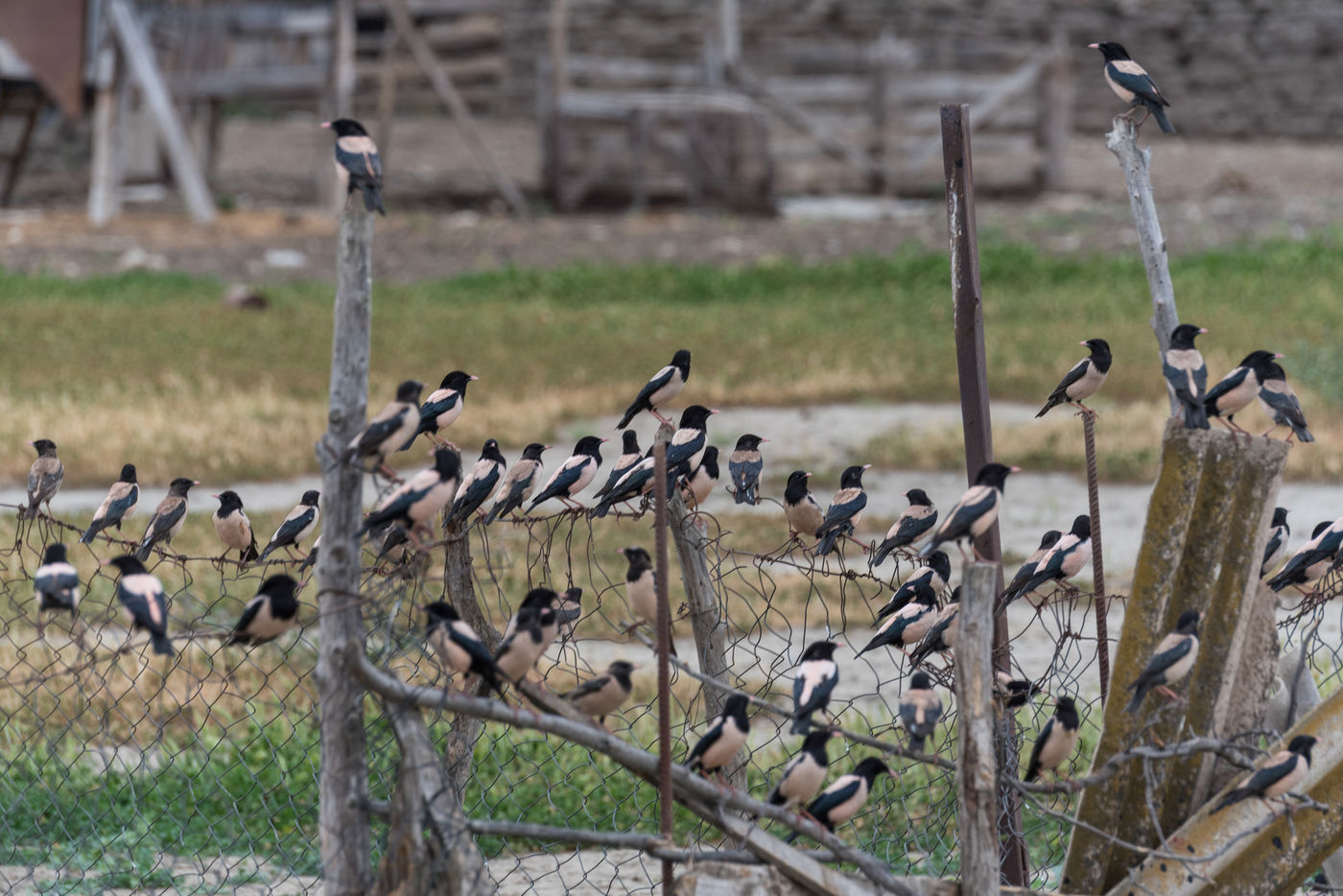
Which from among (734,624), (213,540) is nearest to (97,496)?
(213,540)

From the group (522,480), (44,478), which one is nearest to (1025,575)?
(522,480)

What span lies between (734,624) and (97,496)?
374 cm

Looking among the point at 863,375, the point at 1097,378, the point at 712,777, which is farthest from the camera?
the point at 863,375

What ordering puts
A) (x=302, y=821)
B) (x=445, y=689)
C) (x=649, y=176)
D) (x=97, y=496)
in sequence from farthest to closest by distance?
(x=649, y=176)
(x=97, y=496)
(x=302, y=821)
(x=445, y=689)

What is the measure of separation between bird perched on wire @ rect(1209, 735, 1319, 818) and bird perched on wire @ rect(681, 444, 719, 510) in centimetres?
139

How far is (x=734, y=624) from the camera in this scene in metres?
6.22

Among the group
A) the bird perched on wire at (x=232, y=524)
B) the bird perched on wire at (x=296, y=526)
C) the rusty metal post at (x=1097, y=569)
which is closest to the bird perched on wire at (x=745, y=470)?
the rusty metal post at (x=1097, y=569)

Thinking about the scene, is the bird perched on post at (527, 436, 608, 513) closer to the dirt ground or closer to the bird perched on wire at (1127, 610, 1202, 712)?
the bird perched on wire at (1127, 610, 1202, 712)

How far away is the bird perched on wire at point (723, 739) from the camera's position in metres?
3.00

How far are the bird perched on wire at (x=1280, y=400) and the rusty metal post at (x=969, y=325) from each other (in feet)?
2.05

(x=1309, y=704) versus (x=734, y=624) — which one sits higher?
(x=1309, y=704)

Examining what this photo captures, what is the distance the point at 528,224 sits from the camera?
1702 cm

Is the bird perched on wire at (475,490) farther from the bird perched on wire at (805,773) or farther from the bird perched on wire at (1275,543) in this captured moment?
the bird perched on wire at (1275,543)

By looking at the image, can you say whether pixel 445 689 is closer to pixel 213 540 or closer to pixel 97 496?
pixel 213 540
